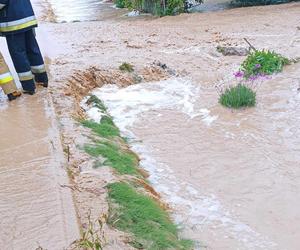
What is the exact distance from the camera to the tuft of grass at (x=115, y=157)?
498cm

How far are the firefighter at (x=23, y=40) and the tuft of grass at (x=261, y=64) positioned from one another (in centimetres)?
376

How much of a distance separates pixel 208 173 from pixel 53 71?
354 centimetres

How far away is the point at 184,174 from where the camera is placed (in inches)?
224

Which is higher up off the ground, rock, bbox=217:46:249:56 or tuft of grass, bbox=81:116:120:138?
tuft of grass, bbox=81:116:120:138

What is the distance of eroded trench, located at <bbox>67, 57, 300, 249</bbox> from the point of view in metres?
4.68

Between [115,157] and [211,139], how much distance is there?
6.19ft

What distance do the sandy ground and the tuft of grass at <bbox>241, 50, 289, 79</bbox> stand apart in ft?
0.73

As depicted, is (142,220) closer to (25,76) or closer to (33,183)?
(33,183)

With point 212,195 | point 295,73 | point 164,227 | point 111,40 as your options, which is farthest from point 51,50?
point 164,227

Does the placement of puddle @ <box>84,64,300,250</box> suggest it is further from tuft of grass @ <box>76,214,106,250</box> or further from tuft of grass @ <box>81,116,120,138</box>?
tuft of grass @ <box>76,214,106,250</box>

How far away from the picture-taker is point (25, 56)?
634 centimetres

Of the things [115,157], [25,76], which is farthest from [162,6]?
[115,157]

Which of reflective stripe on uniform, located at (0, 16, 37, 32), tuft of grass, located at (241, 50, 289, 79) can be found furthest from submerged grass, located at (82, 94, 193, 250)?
tuft of grass, located at (241, 50, 289, 79)

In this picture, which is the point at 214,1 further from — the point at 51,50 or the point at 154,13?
the point at 51,50
